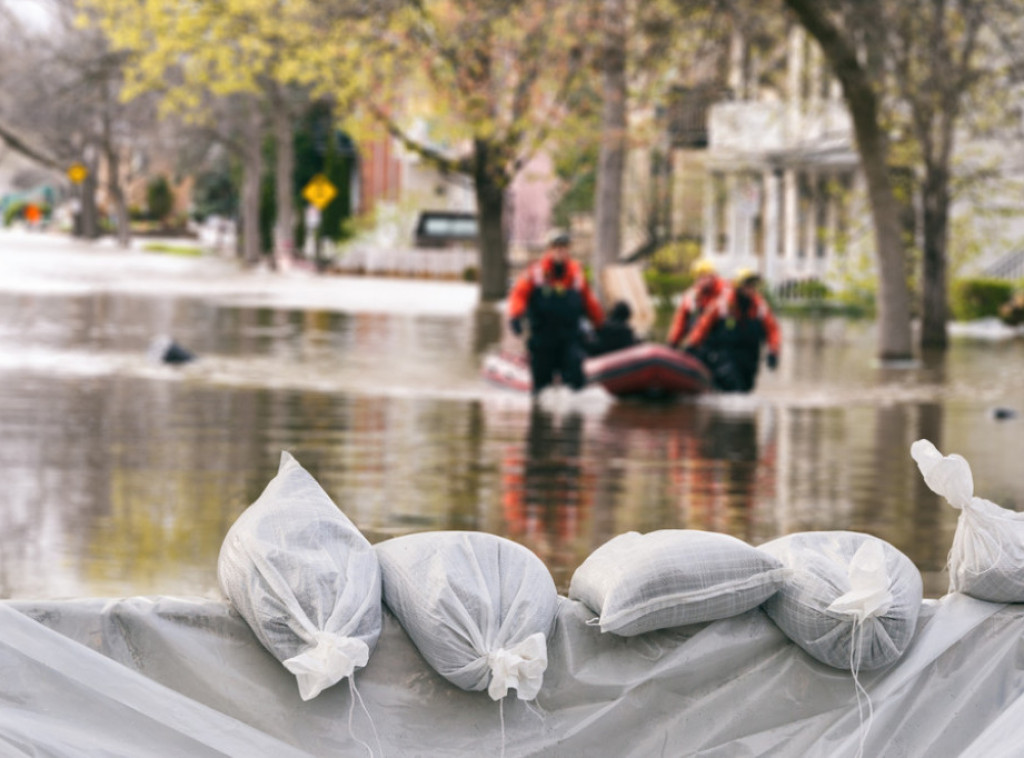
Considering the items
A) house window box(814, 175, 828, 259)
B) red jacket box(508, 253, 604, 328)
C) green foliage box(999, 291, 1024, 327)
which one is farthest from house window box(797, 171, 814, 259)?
red jacket box(508, 253, 604, 328)

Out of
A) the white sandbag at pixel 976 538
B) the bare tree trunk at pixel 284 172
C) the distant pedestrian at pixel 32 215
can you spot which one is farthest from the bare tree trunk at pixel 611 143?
the distant pedestrian at pixel 32 215

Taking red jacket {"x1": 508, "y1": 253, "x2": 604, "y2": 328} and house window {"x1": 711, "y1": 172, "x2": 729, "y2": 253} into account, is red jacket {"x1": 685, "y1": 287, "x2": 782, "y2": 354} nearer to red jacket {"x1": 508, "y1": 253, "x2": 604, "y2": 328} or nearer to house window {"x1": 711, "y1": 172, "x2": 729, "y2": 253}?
red jacket {"x1": 508, "y1": 253, "x2": 604, "y2": 328}

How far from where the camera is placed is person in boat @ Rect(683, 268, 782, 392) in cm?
1905

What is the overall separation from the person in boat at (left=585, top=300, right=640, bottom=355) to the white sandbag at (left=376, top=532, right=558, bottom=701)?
1491cm

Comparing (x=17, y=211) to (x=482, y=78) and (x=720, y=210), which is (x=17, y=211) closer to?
(x=720, y=210)

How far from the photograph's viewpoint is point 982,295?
34.2 metres

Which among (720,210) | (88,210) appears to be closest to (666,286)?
(720,210)

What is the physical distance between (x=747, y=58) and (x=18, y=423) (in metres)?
14.6

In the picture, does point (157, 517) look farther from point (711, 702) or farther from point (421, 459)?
point (711, 702)

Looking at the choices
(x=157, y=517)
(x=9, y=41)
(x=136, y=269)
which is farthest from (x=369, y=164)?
(x=157, y=517)

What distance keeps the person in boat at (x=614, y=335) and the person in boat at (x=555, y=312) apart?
88 cm

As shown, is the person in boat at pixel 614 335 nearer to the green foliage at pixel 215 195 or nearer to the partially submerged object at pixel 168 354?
the partially submerged object at pixel 168 354

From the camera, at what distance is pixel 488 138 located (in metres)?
40.8

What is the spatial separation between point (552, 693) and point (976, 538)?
1.10 meters
